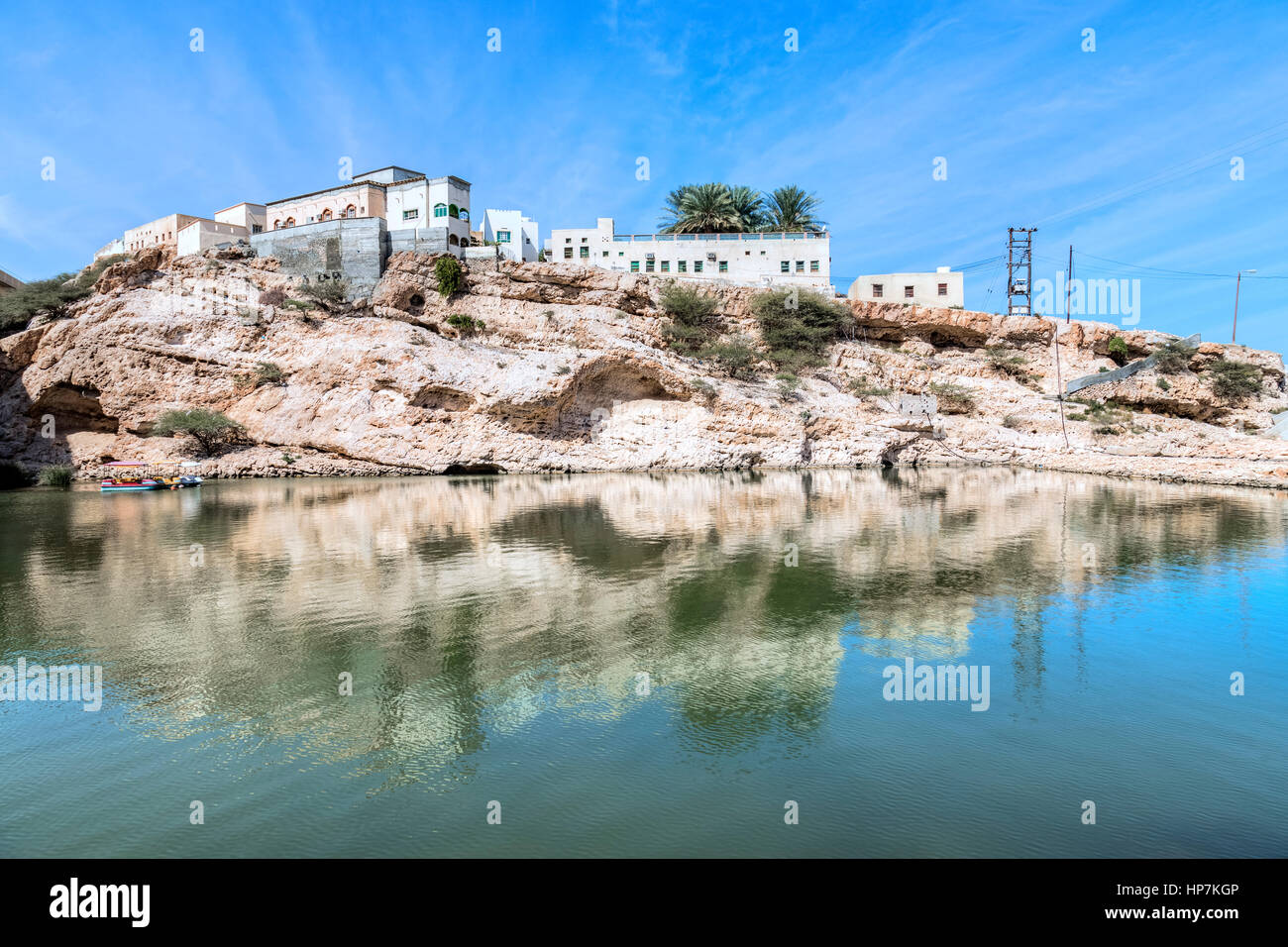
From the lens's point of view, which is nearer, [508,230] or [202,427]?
[202,427]

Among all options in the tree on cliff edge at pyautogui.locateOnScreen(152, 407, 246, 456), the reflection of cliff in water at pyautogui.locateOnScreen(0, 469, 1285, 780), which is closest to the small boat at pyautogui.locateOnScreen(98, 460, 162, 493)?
the tree on cliff edge at pyautogui.locateOnScreen(152, 407, 246, 456)

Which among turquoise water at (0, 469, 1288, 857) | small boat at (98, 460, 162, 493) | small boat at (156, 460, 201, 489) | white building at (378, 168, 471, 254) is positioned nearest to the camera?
turquoise water at (0, 469, 1288, 857)

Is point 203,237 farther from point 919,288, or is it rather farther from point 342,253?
point 919,288

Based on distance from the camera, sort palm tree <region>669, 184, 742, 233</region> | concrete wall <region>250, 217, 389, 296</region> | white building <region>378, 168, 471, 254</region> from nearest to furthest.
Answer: concrete wall <region>250, 217, 389, 296</region> < white building <region>378, 168, 471, 254</region> < palm tree <region>669, 184, 742, 233</region>

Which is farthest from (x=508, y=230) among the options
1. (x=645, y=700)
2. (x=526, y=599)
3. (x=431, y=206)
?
(x=645, y=700)

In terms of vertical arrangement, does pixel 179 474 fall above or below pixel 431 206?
below

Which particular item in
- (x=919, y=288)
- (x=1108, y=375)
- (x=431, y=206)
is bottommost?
(x=1108, y=375)

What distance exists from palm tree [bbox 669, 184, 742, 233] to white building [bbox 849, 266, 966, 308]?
11029 millimetres

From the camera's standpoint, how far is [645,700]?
6172 millimetres

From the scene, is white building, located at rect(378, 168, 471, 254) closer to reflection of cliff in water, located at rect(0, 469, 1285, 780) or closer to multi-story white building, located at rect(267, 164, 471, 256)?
multi-story white building, located at rect(267, 164, 471, 256)

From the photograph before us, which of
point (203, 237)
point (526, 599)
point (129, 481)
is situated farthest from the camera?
point (203, 237)

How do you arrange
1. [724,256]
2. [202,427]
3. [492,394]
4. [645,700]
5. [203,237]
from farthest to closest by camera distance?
[724,256] → [203,237] → [492,394] → [202,427] → [645,700]

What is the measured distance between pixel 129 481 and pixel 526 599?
82.0ft

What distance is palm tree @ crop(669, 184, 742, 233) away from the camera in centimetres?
5262
